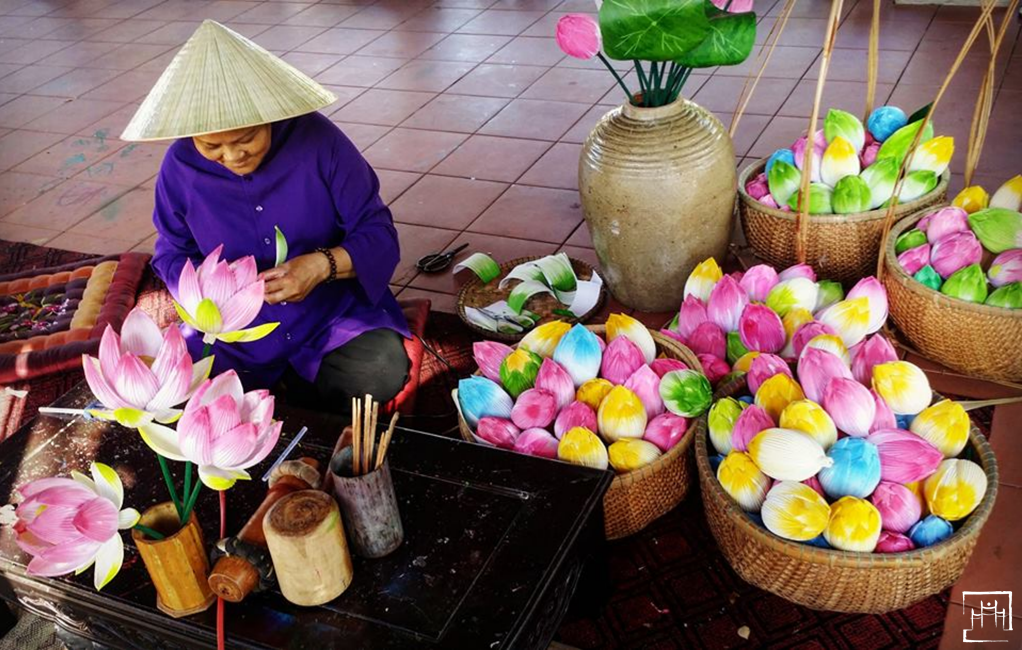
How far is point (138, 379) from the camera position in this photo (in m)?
0.99

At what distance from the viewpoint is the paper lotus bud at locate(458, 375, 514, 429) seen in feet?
5.34

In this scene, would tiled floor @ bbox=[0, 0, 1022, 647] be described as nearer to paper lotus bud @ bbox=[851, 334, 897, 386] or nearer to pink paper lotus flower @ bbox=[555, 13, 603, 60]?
paper lotus bud @ bbox=[851, 334, 897, 386]

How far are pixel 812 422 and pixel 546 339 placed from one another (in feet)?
1.79

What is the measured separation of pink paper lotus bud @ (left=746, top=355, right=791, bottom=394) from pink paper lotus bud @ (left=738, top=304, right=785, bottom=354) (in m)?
0.13

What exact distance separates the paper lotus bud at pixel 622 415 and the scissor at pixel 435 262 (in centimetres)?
115

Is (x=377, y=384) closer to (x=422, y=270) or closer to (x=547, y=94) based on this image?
(x=422, y=270)

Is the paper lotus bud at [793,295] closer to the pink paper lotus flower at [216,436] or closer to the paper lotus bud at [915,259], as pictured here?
the paper lotus bud at [915,259]

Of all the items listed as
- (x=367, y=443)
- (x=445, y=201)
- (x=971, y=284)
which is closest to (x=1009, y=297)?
(x=971, y=284)

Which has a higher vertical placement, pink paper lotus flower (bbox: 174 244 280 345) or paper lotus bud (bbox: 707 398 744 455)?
pink paper lotus flower (bbox: 174 244 280 345)

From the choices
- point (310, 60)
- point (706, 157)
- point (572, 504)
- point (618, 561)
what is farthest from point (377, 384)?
point (310, 60)

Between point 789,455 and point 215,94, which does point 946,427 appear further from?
point 215,94

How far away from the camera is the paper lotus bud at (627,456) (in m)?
1.51

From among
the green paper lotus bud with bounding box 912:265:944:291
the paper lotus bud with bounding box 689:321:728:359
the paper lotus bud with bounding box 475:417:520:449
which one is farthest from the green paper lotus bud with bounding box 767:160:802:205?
the paper lotus bud with bounding box 475:417:520:449

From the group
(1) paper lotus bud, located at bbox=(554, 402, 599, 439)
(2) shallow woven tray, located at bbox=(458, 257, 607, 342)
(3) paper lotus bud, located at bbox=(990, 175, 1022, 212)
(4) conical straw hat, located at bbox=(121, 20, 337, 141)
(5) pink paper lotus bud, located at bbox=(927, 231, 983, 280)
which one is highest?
(4) conical straw hat, located at bbox=(121, 20, 337, 141)
